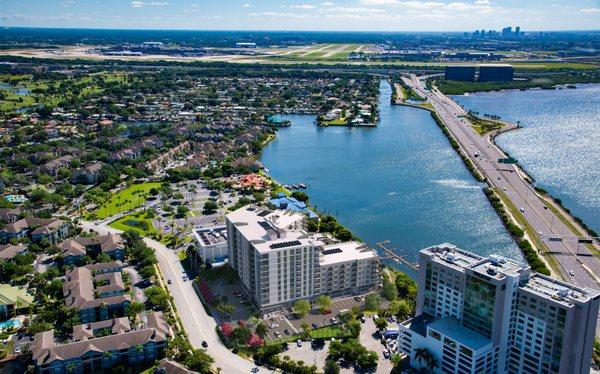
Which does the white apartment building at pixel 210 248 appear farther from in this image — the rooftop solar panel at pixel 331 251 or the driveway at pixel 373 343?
the driveway at pixel 373 343

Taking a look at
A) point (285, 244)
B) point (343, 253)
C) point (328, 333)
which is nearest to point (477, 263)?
point (328, 333)

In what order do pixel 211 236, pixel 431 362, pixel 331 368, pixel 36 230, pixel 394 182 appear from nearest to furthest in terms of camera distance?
pixel 331 368
pixel 431 362
pixel 211 236
pixel 36 230
pixel 394 182

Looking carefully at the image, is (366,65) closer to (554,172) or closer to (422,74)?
(422,74)

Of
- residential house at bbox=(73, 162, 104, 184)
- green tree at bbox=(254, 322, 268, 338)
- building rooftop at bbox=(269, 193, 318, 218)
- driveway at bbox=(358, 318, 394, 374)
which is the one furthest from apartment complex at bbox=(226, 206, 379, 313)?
residential house at bbox=(73, 162, 104, 184)

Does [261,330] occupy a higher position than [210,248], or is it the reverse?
[210,248]

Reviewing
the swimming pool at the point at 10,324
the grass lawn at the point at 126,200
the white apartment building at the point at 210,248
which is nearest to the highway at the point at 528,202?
the white apartment building at the point at 210,248

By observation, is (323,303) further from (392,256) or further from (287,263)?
(392,256)
